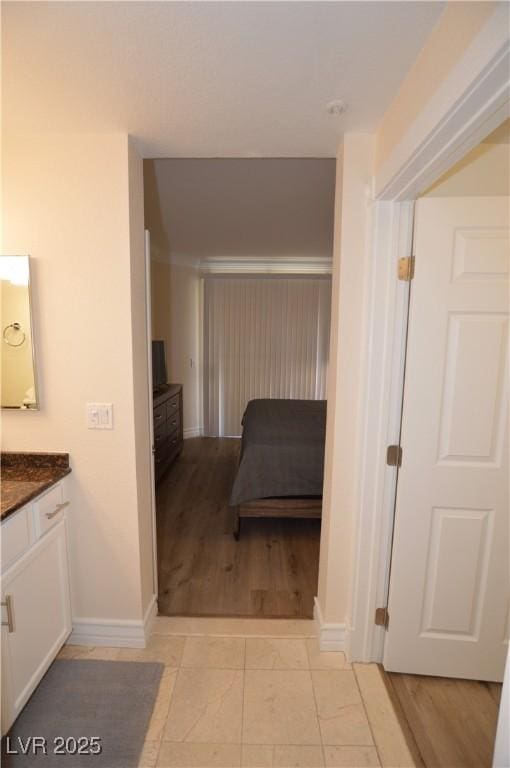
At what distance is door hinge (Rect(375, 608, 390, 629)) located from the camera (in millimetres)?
1701

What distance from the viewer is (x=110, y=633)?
1.81 m

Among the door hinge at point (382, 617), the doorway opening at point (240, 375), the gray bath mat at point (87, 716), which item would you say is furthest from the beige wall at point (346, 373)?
the gray bath mat at point (87, 716)

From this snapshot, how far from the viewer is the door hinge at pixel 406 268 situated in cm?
149

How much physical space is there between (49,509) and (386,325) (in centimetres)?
168

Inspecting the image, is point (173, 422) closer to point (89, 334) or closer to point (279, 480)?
point (279, 480)

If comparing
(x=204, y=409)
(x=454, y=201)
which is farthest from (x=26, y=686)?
(x=204, y=409)

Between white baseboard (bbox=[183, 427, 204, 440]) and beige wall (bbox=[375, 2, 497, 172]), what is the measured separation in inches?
181

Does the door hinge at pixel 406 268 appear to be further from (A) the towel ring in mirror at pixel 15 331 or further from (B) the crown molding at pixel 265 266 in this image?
(B) the crown molding at pixel 265 266

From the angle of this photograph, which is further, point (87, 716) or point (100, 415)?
point (100, 415)

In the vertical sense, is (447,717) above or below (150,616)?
below

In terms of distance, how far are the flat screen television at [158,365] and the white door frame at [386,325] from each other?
2862 mm

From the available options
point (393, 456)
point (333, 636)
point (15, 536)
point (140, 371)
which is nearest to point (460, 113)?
point (393, 456)

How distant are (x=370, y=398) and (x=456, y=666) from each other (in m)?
1.33

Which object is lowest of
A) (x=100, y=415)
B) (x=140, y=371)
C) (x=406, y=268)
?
(x=100, y=415)
